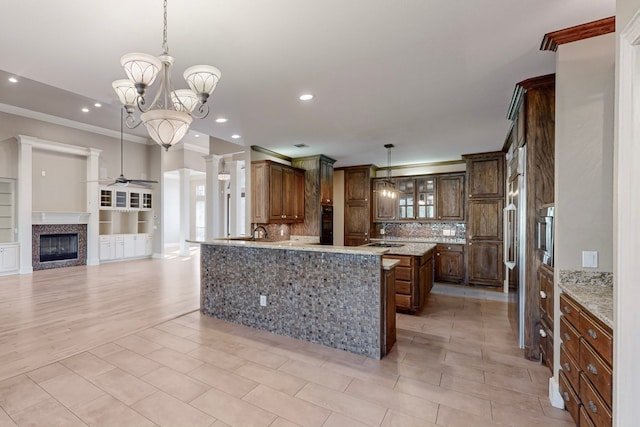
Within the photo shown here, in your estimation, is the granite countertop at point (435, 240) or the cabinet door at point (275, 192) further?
the granite countertop at point (435, 240)

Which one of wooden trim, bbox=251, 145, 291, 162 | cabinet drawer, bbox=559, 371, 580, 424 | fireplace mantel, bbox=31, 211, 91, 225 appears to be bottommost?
cabinet drawer, bbox=559, 371, 580, 424

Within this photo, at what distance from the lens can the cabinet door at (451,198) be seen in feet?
21.5

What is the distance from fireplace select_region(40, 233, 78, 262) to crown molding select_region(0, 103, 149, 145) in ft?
9.05

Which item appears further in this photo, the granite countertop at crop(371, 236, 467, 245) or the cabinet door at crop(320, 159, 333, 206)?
the granite countertop at crop(371, 236, 467, 245)

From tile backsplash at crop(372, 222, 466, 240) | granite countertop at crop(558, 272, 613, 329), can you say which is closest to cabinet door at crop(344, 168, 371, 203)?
tile backsplash at crop(372, 222, 466, 240)

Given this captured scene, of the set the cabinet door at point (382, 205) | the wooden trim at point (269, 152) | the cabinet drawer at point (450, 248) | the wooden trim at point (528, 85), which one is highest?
the wooden trim at point (528, 85)

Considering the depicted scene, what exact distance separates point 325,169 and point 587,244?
15.9ft

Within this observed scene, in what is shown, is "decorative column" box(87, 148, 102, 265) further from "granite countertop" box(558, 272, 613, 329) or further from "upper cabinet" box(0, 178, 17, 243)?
"granite countertop" box(558, 272, 613, 329)

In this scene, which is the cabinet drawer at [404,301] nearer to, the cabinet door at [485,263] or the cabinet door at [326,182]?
the cabinet door at [485,263]

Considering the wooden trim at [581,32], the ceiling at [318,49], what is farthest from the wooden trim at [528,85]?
the wooden trim at [581,32]

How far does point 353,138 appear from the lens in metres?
5.06

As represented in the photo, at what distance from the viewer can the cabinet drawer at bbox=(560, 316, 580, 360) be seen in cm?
187

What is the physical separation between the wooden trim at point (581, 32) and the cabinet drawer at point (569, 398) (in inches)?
93.9

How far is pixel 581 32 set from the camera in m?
2.16
